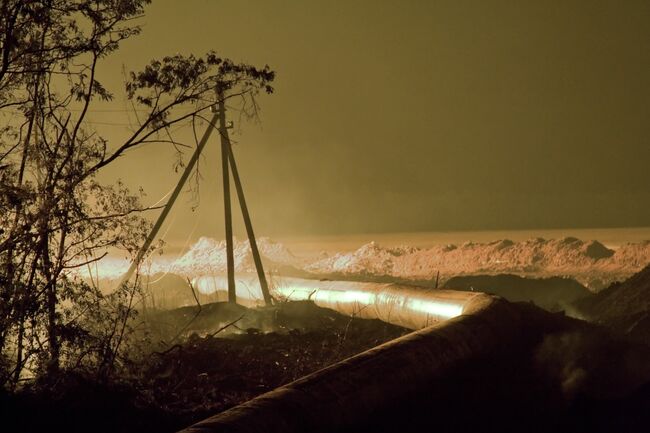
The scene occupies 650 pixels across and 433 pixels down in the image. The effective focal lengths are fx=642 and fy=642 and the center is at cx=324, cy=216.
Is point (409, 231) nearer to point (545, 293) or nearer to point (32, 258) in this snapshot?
point (545, 293)

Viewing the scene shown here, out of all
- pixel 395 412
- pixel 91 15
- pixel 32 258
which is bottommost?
pixel 395 412

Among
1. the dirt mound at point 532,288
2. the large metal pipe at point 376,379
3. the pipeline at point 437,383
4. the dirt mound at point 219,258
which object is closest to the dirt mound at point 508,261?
the dirt mound at point 219,258

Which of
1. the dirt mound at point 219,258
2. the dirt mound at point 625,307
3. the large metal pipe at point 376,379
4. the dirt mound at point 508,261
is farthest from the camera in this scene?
the dirt mound at point 219,258

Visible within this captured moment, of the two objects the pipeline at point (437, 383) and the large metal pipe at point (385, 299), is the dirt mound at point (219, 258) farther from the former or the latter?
the pipeline at point (437, 383)

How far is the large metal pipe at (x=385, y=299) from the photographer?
10.5 m

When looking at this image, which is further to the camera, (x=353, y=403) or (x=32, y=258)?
(x=32, y=258)

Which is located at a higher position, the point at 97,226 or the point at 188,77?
the point at 188,77

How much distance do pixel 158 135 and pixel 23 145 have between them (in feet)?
5.55

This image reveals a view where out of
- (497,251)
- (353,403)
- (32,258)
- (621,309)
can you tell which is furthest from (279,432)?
(497,251)

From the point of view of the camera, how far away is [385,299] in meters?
12.2

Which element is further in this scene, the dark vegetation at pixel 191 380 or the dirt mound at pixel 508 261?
the dirt mound at pixel 508 261

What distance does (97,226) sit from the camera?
8414 mm

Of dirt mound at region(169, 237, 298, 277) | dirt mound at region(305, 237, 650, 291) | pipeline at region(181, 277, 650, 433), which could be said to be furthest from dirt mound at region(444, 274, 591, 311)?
dirt mound at region(169, 237, 298, 277)

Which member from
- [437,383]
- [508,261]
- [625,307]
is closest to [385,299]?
[625,307]
